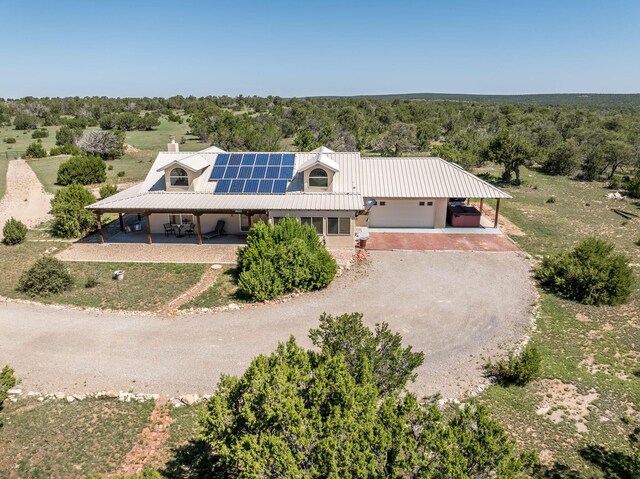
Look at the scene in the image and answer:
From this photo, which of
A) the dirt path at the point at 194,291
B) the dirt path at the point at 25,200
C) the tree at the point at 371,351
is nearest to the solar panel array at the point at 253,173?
the dirt path at the point at 194,291

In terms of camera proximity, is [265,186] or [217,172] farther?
[217,172]

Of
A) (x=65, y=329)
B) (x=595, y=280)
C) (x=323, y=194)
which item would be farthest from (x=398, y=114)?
(x=65, y=329)

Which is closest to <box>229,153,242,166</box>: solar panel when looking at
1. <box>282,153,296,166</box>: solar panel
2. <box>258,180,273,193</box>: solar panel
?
<box>258,180,273,193</box>: solar panel

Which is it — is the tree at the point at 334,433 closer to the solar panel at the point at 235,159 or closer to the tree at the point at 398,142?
the solar panel at the point at 235,159

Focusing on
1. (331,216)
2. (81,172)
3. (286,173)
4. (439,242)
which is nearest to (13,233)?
(81,172)

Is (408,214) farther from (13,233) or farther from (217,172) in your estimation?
(13,233)

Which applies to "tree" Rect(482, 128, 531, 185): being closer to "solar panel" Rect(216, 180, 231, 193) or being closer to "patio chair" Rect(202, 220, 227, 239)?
"solar panel" Rect(216, 180, 231, 193)
